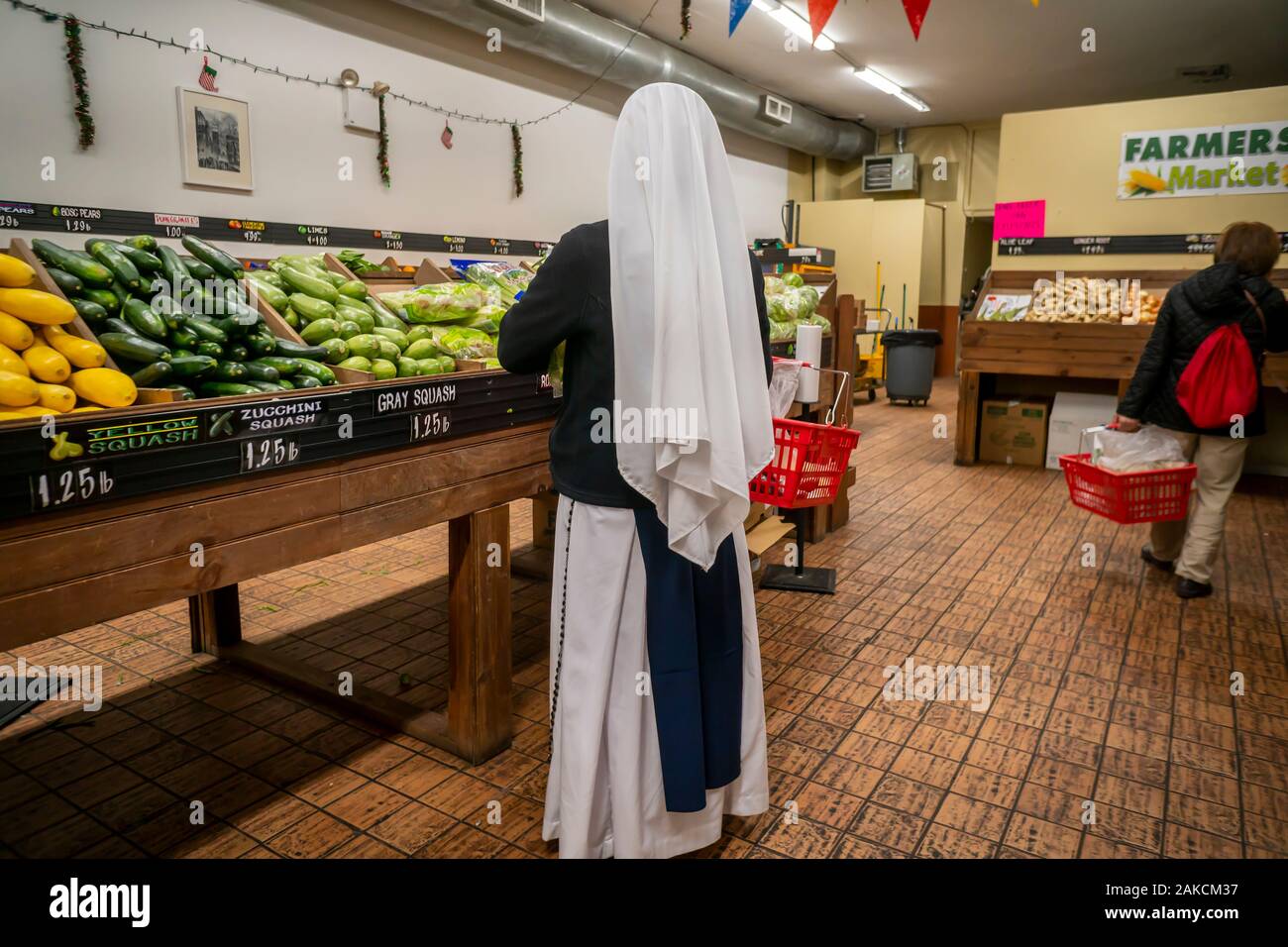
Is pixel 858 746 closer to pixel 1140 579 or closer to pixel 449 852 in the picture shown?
pixel 449 852

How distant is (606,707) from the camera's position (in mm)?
1877

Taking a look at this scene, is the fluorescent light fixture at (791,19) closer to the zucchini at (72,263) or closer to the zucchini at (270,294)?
the zucchini at (270,294)

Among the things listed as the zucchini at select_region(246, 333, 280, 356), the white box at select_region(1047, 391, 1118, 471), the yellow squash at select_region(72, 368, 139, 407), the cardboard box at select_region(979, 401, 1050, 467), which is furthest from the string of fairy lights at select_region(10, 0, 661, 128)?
the white box at select_region(1047, 391, 1118, 471)

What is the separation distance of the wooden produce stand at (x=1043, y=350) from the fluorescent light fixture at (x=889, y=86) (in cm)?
396

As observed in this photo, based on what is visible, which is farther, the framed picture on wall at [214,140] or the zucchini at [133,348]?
the framed picture on wall at [214,140]

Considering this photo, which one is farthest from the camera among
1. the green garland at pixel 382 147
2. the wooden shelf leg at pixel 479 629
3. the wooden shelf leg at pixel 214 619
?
the green garland at pixel 382 147

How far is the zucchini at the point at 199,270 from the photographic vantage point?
2250 mm

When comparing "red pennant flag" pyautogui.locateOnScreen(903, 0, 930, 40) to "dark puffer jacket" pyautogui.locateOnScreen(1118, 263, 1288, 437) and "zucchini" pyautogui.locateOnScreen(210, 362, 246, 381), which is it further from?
"zucchini" pyautogui.locateOnScreen(210, 362, 246, 381)

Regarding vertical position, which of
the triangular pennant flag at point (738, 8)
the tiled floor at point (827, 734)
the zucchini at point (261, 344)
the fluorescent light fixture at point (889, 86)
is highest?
the fluorescent light fixture at point (889, 86)

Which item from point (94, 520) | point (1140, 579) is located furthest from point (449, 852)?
point (1140, 579)

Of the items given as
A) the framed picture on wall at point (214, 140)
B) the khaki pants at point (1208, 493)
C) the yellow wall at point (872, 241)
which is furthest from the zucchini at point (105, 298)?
the yellow wall at point (872, 241)

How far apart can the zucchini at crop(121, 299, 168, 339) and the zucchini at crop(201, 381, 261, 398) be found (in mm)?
153

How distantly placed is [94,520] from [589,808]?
117cm

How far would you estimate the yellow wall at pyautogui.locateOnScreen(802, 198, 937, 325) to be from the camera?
12.0 meters
